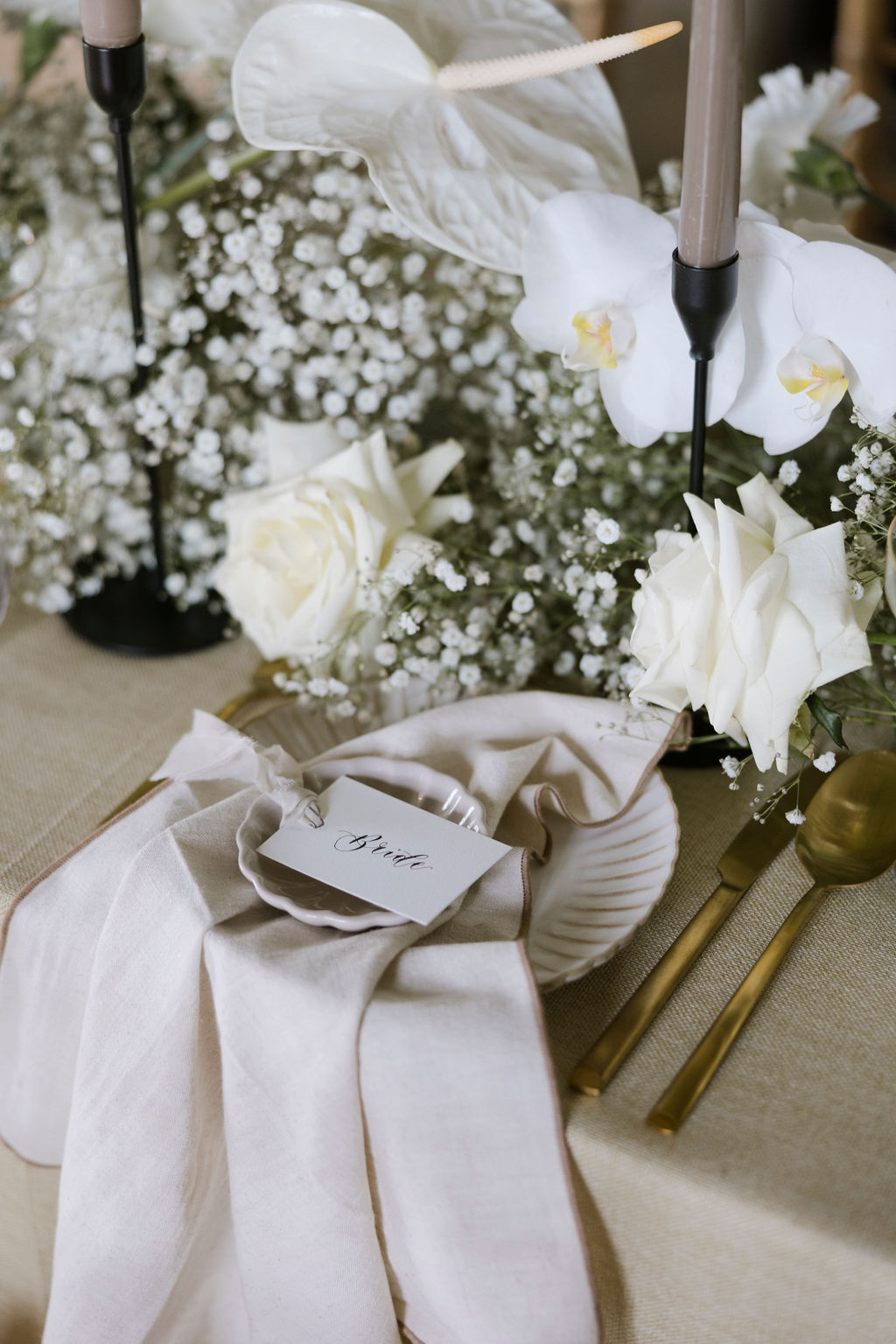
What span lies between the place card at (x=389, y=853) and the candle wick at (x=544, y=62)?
402 millimetres

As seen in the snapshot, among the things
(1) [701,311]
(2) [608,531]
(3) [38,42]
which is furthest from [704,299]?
(3) [38,42]

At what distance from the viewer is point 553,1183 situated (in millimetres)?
501

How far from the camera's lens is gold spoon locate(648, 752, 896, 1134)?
0.62 m

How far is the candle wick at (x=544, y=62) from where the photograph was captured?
0.58m

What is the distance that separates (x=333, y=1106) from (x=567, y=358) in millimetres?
403

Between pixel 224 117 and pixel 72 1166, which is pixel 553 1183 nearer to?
pixel 72 1166

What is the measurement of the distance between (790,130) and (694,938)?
2.15ft

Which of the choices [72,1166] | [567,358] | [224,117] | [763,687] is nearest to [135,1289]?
[72,1166]

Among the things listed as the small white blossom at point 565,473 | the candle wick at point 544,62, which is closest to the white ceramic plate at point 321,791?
the small white blossom at point 565,473

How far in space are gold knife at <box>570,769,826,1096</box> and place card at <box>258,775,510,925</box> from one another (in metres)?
0.10

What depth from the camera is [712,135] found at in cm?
55

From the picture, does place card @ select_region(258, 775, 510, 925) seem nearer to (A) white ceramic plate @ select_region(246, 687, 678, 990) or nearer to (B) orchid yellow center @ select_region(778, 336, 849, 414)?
(A) white ceramic plate @ select_region(246, 687, 678, 990)

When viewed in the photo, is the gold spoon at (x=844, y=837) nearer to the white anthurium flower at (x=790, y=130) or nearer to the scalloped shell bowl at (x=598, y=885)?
the scalloped shell bowl at (x=598, y=885)

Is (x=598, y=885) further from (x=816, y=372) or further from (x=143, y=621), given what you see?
(x=143, y=621)
